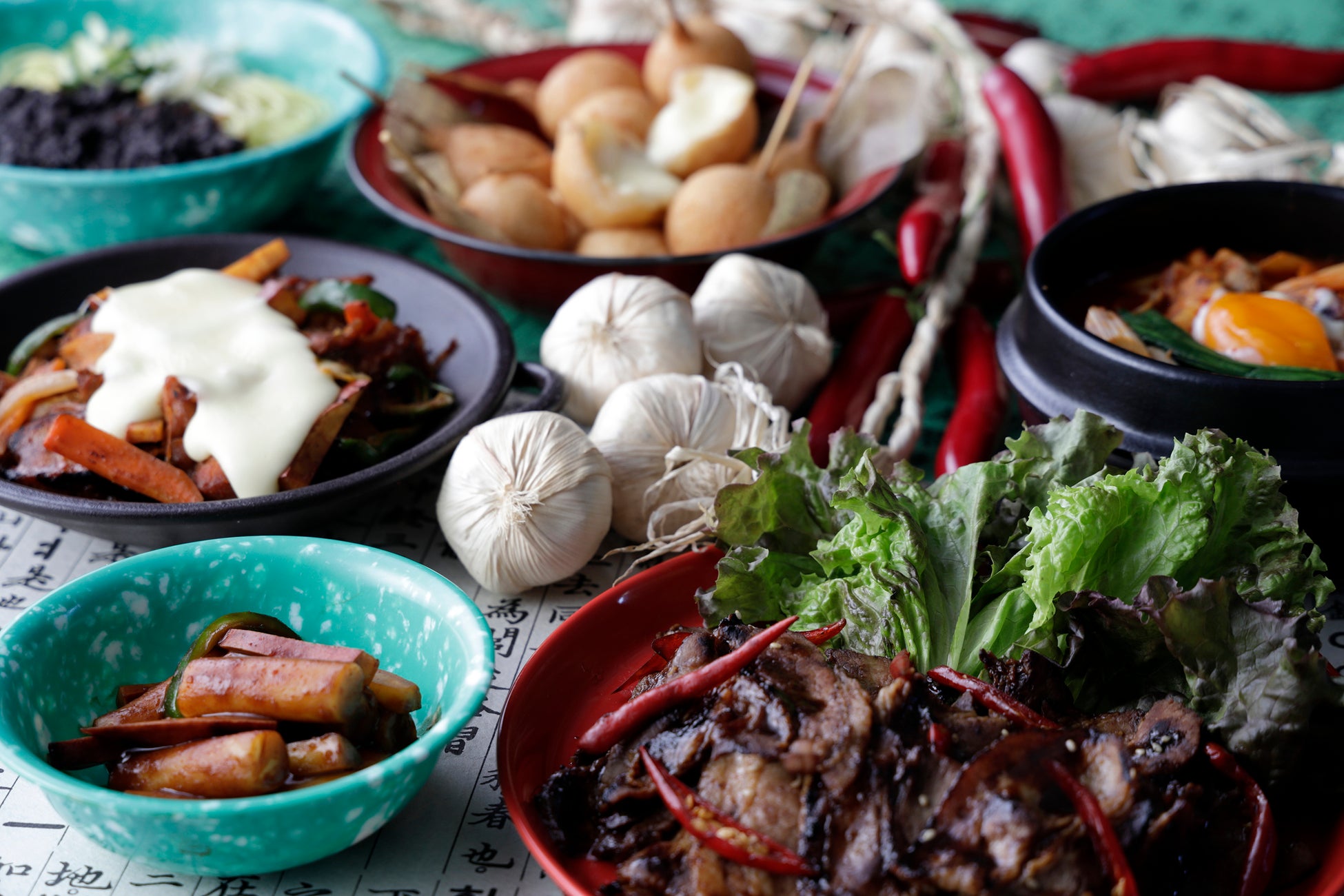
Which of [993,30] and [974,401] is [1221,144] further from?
[974,401]

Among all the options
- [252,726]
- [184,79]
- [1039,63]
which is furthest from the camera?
[1039,63]

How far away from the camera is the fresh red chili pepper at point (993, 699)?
98 centimetres

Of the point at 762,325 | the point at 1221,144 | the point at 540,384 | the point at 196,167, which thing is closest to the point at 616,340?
the point at 540,384

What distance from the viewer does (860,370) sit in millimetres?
1731

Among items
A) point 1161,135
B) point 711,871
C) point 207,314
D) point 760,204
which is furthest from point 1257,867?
point 1161,135

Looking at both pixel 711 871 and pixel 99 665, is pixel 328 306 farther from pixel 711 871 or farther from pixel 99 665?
pixel 711 871

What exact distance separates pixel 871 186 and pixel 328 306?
0.95 meters

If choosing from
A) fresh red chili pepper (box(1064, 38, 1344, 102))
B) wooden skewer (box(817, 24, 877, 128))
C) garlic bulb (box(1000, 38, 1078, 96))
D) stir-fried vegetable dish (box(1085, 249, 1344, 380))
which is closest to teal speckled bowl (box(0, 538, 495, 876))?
stir-fried vegetable dish (box(1085, 249, 1344, 380))

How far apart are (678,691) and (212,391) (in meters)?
0.78

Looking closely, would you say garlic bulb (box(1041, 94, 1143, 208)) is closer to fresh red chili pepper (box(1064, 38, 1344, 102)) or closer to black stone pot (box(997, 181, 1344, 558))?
fresh red chili pepper (box(1064, 38, 1344, 102))

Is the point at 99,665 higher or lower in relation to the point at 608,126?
lower

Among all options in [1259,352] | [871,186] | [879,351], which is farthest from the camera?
[871,186]

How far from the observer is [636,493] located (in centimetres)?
147

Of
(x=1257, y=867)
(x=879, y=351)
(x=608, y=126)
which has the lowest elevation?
(x=879, y=351)
